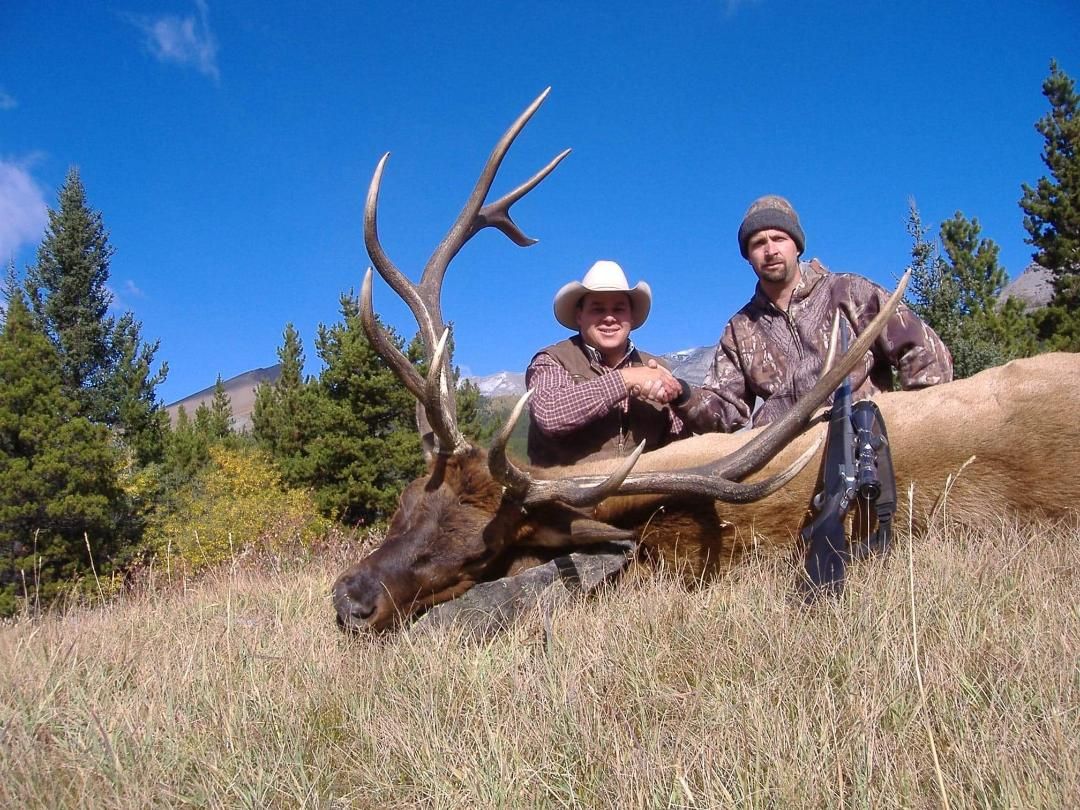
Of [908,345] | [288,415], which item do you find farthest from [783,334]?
[288,415]

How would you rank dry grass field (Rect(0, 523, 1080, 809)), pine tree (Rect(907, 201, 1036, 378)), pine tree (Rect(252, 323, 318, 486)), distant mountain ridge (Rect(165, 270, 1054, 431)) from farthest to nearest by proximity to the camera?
pine tree (Rect(252, 323, 318, 486)), pine tree (Rect(907, 201, 1036, 378)), distant mountain ridge (Rect(165, 270, 1054, 431)), dry grass field (Rect(0, 523, 1080, 809))

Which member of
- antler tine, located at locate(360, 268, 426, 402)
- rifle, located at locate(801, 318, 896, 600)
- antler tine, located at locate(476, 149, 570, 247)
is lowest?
rifle, located at locate(801, 318, 896, 600)

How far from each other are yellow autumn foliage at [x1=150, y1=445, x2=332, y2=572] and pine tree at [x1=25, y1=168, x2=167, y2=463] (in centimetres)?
516

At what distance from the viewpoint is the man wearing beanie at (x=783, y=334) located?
15.2 feet

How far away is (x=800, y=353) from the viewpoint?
15.9 ft

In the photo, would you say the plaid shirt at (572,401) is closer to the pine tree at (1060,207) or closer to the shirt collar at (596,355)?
the shirt collar at (596,355)

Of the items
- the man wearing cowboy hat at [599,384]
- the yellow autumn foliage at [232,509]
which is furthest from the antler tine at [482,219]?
the yellow autumn foliage at [232,509]

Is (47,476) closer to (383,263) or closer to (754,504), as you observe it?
(383,263)

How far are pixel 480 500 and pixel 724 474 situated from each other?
1.13m

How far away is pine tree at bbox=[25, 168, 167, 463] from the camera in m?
35.2

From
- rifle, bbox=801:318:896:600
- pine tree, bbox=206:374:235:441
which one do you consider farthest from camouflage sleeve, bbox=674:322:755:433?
pine tree, bbox=206:374:235:441

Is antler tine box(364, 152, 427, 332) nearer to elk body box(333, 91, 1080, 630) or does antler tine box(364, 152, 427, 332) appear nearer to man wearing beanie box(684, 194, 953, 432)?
elk body box(333, 91, 1080, 630)

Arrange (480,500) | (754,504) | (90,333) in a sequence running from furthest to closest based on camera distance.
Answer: (90,333), (480,500), (754,504)

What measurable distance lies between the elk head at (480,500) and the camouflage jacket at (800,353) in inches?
53.2
